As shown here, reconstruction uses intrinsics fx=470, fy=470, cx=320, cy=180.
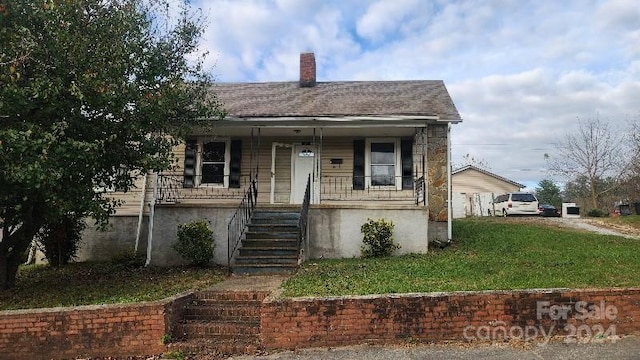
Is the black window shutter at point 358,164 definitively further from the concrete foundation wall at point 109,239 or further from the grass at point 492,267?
the concrete foundation wall at point 109,239

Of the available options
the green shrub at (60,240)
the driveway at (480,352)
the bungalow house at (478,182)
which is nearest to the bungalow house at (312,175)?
the green shrub at (60,240)

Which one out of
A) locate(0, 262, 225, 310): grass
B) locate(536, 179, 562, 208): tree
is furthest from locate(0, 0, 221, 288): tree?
locate(536, 179, 562, 208): tree

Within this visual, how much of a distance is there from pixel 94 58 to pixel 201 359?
215 inches

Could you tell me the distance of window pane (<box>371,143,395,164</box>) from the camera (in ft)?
47.8

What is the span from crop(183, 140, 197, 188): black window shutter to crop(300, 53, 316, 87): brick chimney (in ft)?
16.4

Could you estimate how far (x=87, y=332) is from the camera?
685 cm

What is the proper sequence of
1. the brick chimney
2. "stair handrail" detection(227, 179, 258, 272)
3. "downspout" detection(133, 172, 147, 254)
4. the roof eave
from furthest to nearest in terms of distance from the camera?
the brick chimney, "downspout" detection(133, 172, 147, 254), the roof eave, "stair handrail" detection(227, 179, 258, 272)

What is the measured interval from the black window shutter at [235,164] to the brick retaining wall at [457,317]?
8.65 meters

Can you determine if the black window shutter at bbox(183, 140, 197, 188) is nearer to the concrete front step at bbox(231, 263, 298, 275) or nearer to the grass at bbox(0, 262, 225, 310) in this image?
the grass at bbox(0, 262, 225, 310)

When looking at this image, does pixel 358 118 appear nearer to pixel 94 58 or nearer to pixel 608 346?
pixel 94 58

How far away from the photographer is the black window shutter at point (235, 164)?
14.8 m

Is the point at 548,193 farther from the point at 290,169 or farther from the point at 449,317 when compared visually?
the point at 449,317

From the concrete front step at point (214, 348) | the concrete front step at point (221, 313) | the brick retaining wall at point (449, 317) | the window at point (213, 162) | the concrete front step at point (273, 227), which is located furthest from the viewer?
the window at point (213, 162)

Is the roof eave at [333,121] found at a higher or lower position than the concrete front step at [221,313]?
higher
